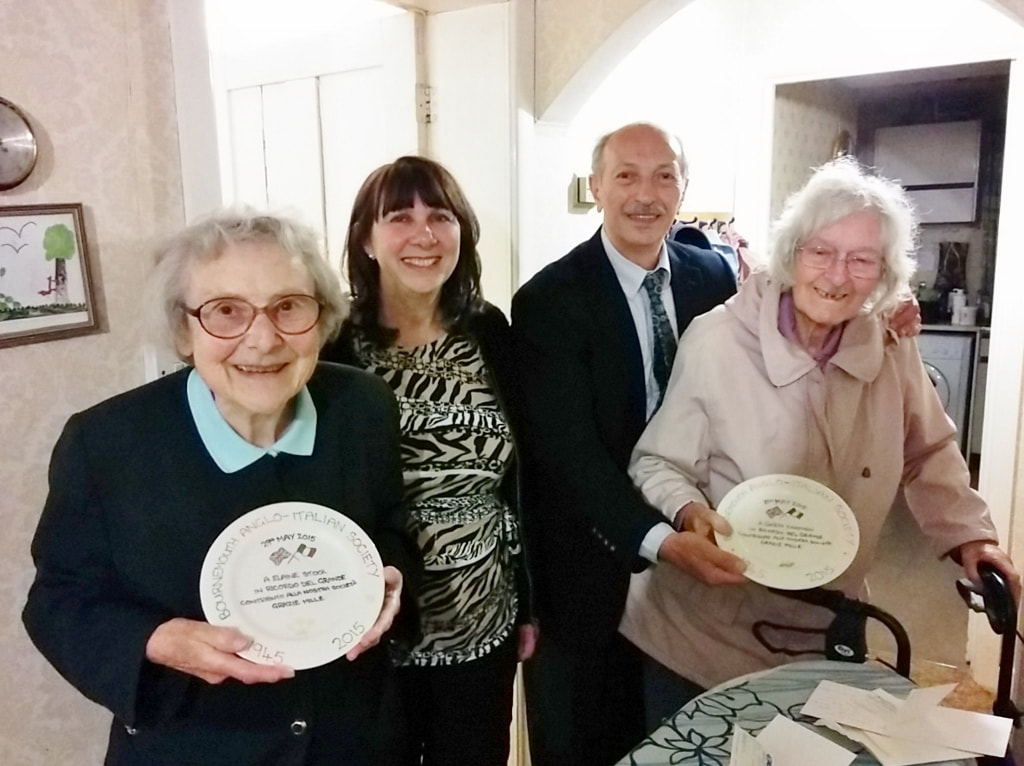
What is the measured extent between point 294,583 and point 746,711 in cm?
66

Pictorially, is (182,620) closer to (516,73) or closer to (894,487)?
(894,487)

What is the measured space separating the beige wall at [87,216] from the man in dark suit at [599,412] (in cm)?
71

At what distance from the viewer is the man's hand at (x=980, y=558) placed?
1410mm

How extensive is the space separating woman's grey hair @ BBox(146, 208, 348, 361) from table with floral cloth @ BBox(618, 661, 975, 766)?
28.9 inches

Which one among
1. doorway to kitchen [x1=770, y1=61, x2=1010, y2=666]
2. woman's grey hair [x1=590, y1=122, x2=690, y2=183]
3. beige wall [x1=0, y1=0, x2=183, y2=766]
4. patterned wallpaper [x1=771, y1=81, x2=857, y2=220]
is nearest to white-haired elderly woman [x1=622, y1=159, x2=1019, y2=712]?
woman's grey hair [x1=590, y1=122, x2=690, y2=183]

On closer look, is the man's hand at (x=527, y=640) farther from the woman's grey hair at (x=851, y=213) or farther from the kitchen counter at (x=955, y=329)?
the kitchen counter at (x=955, y=329)

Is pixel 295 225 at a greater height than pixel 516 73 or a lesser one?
lesser

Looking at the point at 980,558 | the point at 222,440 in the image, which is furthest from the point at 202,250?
the point at 980,558

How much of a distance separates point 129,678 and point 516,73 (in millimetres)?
1792

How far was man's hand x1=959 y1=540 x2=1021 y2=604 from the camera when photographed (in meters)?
1.41

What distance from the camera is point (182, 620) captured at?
101cm

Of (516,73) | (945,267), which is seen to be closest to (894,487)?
(516,73)

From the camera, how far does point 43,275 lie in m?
1.24

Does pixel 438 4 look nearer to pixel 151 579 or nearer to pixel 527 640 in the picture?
pixel 527 640
